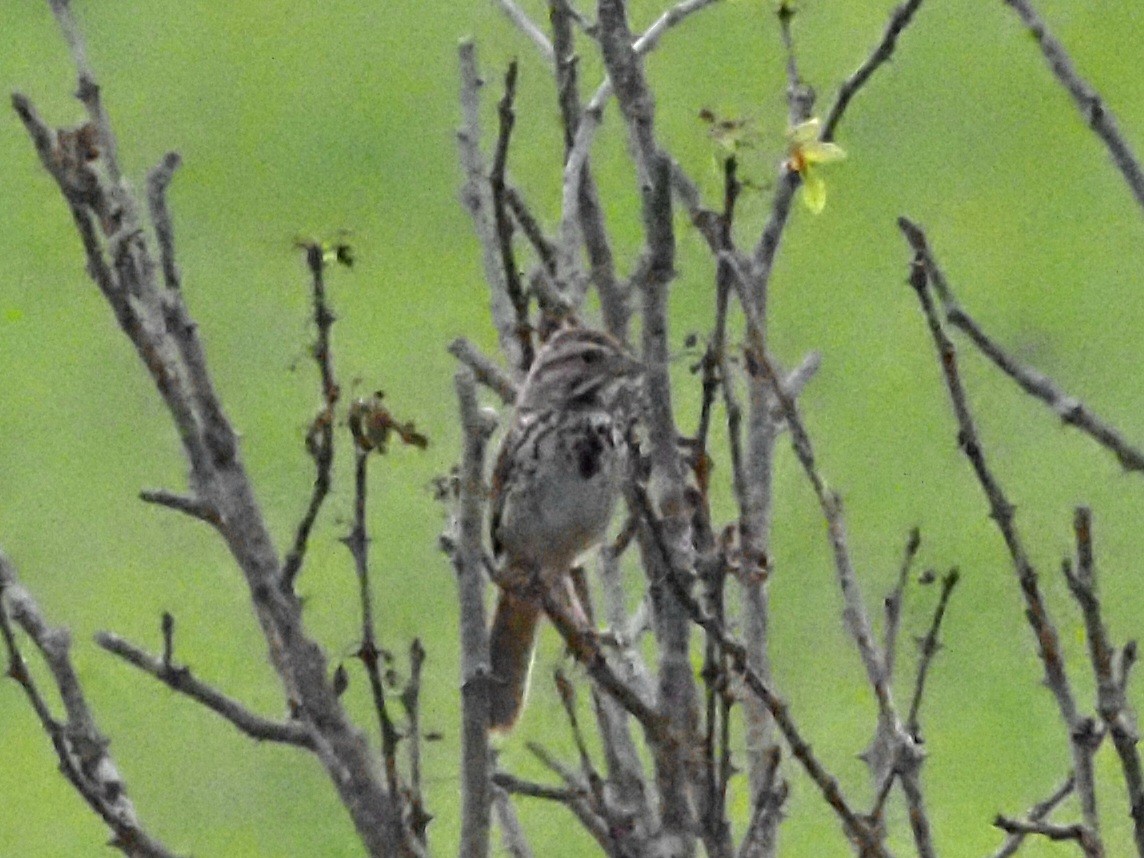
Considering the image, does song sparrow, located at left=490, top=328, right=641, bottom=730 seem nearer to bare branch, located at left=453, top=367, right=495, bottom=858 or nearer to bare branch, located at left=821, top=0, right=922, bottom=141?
bare branch, located at left=821, top=0, right=922, bottom=141

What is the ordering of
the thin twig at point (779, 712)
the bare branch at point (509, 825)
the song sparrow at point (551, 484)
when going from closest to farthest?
the thin twig at point (779, 712) → the bare branch at point (509, 825) → the song sparrow at point (551, 484)

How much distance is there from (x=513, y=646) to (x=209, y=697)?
1.50 meters

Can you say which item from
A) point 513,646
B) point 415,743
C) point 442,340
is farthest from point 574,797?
point 442,340

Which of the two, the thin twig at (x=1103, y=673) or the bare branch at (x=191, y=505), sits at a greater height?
the bare branch at (x=191, y=505)

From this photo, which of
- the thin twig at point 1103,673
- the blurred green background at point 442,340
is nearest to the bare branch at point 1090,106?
the thin twig at point 1103,673

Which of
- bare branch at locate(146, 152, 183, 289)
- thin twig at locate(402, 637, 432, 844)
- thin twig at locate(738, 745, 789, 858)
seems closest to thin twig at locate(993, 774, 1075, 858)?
thin twig at locate(738, 745, 789, 858)

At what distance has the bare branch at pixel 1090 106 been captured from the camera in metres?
3.05

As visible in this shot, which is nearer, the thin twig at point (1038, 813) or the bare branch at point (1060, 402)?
the bare branch at point (1060, 402)

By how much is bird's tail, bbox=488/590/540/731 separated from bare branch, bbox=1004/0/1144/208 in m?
1.74

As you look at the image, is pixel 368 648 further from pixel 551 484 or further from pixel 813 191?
pixel 551 484

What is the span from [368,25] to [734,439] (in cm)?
925

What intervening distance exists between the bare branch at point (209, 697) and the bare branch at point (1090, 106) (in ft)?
3.92

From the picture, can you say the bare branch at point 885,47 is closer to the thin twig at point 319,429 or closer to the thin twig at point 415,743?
the thin twig at point 319,429

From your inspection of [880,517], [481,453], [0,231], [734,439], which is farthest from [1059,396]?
[0,231]
